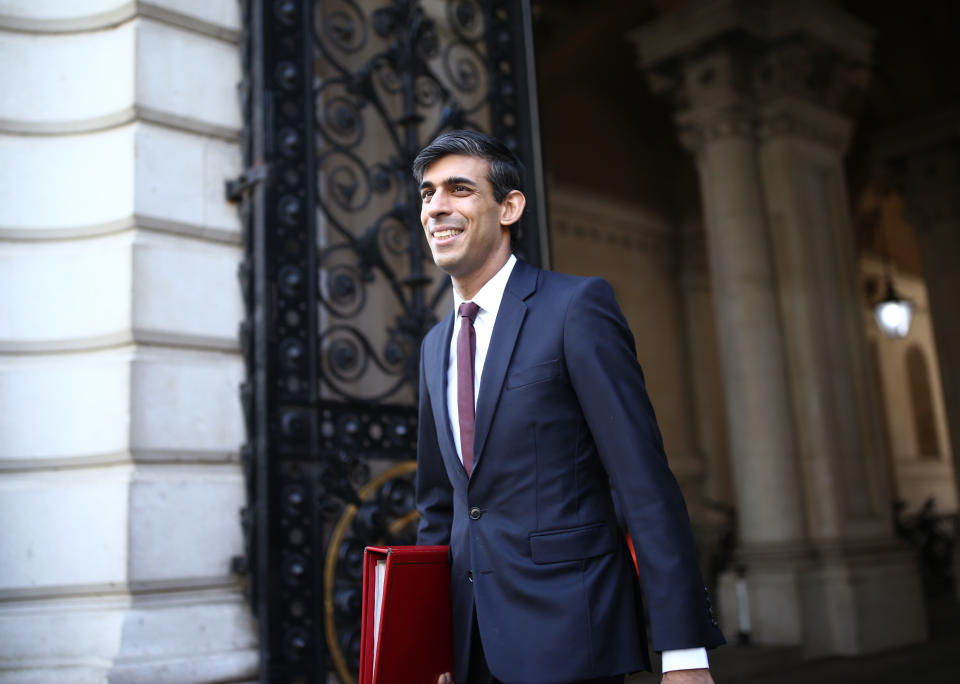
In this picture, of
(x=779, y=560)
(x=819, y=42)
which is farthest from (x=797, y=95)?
(x=779, y=560)

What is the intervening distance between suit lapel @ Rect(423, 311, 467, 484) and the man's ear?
0.31 metres

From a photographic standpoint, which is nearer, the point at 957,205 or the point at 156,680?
the point at 156,680

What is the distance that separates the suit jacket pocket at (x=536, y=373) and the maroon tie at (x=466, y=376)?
0.12 metres

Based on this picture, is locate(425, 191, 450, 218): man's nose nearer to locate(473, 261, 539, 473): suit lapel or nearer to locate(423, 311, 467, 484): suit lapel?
locate(473, 261, 539, 473): suit lapel

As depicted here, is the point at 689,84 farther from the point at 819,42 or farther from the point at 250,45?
the point at 250,45

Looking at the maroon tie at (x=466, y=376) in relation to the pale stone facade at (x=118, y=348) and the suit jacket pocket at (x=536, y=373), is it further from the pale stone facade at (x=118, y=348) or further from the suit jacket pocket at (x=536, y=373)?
the pale stone facade at (x=118, y=348)

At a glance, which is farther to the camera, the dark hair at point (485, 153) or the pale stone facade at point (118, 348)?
the pale stone facade at point (118, 348)

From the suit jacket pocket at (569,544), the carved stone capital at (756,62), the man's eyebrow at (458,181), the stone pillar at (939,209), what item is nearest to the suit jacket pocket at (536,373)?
the suit jacket pocket at (569,544)

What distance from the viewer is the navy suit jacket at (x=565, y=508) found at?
6.18 ft

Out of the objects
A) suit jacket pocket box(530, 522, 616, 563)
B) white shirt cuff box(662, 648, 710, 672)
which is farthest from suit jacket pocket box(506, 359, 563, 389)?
white shirt cuff box(662, 648, 710, 672)

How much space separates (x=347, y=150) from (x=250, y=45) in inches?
24.6

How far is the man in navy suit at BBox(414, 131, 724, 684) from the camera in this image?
6.20 ft

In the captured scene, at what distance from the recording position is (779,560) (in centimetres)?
854

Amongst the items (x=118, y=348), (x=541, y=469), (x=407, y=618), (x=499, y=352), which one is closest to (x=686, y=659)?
(x=541, y=469)
